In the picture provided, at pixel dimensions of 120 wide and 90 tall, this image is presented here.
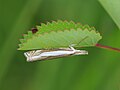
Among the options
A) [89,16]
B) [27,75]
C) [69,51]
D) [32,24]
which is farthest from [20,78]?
[69,51]

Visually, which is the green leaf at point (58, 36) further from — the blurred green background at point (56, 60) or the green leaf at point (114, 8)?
the blurred green background at point (56, 60)

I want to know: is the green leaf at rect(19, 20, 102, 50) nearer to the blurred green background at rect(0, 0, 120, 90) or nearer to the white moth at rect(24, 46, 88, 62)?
the white moth at rect(24, 46, 88, 62)

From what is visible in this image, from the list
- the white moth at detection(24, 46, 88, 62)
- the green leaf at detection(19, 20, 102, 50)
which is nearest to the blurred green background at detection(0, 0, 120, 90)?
the white moth at detection(24, 46, 88, 62)

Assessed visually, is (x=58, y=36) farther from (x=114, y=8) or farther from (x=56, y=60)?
(x=56, y=60)

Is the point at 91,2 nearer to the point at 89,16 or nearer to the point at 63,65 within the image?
the point at 89,16

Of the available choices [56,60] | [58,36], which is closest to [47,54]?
[58,36]

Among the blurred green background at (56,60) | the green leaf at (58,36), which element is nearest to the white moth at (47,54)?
the green leaf at (58,36)
